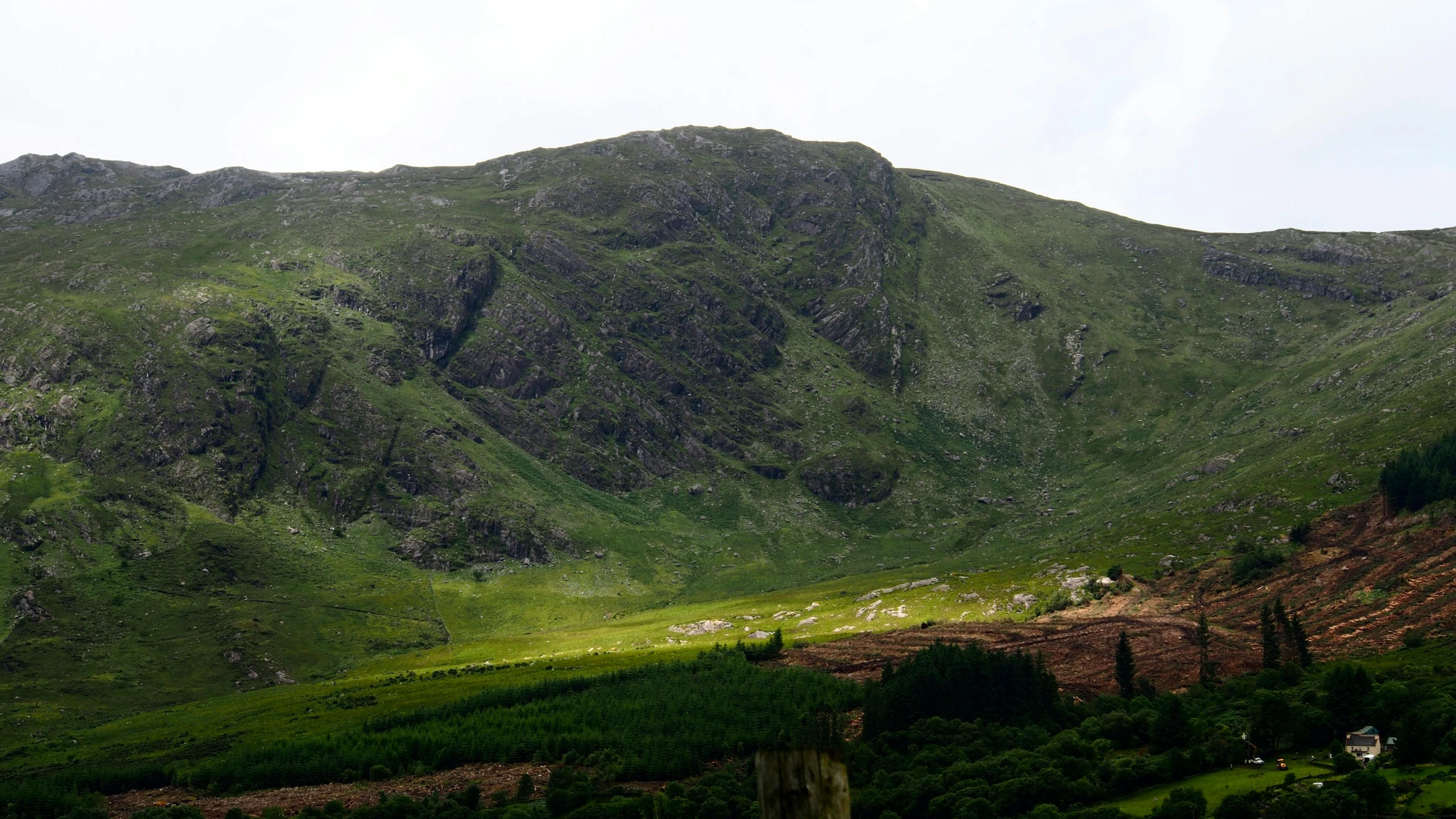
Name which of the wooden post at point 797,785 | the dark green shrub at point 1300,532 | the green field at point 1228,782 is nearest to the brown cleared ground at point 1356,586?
the dark green shrub at point 1300,532

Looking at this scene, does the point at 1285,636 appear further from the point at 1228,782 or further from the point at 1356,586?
the point at 1228,782

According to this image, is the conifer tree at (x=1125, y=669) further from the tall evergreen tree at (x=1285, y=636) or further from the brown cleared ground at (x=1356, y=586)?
the brown cleared ground at (x=1356, y=586)

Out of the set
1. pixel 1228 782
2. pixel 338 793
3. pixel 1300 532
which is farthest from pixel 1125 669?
pixel 338 793

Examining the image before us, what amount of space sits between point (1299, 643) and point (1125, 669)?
72.9 feet

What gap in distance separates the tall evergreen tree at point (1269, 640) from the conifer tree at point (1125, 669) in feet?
55.3

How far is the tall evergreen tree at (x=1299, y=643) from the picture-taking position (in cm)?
12512

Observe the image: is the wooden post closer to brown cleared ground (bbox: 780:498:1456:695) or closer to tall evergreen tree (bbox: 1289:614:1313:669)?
tall evergreen tree (bbox: 1289:614:1313:669)

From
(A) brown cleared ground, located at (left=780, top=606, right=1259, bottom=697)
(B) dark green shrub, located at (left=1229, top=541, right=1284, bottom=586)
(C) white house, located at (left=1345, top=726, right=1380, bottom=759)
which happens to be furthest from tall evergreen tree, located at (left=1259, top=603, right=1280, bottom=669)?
(C) white house, located at (left=1345, top=726, right=1380, bottom=759)

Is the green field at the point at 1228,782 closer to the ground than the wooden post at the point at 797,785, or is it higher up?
closer to the ground

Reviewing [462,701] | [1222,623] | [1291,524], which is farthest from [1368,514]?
[462,701]

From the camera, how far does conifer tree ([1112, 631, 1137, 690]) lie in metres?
130

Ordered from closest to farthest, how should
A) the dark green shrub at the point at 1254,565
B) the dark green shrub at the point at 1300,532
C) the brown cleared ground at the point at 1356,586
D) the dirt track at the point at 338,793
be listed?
the dirt track at the point at 338,793 < the brown cleared ground at the point at 1356,586 < the dark green shrub at the point at 1254,565 < the dark green shrub at the point at 1300,532

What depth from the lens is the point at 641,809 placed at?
100 m

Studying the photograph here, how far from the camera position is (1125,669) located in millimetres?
131625
